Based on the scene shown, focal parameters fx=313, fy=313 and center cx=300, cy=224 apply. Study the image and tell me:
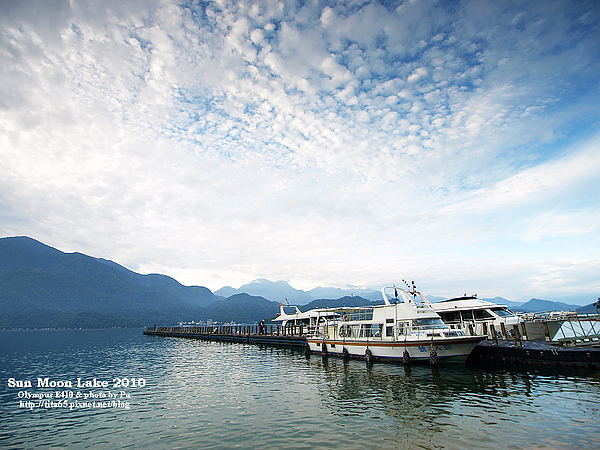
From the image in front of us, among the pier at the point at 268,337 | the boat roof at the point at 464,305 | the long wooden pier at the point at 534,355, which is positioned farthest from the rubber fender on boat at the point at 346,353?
the pier at the point at 268,337

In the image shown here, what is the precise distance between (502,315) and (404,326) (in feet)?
45.1

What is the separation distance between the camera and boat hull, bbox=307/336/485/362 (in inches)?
1077

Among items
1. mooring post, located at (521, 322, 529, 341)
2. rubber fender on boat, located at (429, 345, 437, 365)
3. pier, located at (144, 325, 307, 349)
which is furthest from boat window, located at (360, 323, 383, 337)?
pier, located at (144, 325, 307, 349)

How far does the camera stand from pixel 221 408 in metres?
18.4

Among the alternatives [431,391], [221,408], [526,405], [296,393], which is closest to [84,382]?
[221,408]

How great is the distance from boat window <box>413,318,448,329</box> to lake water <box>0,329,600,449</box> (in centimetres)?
356

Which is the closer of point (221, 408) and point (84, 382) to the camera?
point (221, 408)

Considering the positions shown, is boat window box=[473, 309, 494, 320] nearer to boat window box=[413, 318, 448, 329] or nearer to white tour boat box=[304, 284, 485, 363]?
white tour boat box=[304, 284, 485, 363]

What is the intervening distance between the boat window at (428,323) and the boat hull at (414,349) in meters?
2.04

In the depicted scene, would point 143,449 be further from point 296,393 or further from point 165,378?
point 165,378

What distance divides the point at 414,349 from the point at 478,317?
12.9m

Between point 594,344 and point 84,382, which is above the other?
point 594,344

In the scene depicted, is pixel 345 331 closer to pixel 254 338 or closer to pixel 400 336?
pixel 400 336

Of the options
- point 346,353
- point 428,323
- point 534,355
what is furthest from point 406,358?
point 534,355
